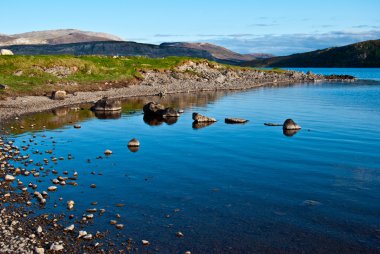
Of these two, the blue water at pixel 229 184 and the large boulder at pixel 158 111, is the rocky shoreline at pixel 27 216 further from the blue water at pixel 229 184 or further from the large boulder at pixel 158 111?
the large boulder at pixel 158 111

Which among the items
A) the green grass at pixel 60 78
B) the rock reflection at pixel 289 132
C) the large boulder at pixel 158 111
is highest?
the green grass at pixel 60 78

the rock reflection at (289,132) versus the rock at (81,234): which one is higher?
the rock reflection at (289,132)

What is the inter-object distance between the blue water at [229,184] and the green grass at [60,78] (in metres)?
26.0

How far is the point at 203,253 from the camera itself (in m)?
14.0

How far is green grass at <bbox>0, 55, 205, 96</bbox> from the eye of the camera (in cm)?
6088

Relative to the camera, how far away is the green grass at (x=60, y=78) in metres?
60.9

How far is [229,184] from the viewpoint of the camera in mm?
21547

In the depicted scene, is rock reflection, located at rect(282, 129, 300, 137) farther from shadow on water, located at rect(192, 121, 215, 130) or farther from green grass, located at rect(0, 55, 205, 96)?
green grass, located at rect(0, 55, 205, 96)

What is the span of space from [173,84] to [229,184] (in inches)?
2683

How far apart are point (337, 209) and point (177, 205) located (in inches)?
282

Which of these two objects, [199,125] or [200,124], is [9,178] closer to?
[199,125]

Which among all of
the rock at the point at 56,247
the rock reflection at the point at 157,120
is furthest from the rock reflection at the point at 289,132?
the rock at the point at 56,247

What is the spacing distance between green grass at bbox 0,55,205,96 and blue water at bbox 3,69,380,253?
85.2ft

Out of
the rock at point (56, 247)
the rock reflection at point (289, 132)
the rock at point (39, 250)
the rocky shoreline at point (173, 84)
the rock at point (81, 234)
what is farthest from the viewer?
the rocky shoreline at point (173, 84)
